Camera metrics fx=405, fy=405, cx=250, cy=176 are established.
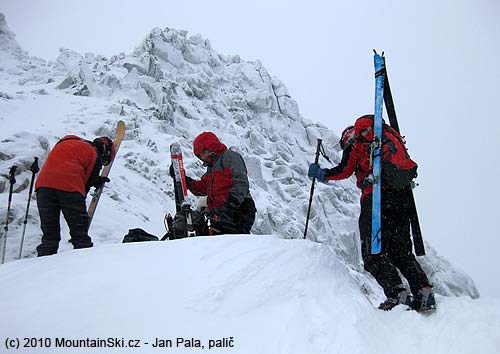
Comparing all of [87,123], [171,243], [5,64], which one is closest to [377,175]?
[171,243]

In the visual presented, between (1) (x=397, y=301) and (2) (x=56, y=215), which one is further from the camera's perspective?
(2) (x=56, y=215)

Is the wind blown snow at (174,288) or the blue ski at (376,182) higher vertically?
the blue ski at (376,182)

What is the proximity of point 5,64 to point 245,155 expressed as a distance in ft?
61.5

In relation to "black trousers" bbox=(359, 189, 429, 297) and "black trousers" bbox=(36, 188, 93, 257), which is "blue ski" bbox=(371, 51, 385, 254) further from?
"black trousers" bbox=(36, 188, 93, 257)

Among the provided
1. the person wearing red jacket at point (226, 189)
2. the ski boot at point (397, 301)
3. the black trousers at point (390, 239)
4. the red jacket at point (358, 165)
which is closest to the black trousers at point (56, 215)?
the person wearing red jacket at point (226, 189)

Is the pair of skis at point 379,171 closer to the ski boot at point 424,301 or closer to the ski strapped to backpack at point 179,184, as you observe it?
the ski boot at point 424,301

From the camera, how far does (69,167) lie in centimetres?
475

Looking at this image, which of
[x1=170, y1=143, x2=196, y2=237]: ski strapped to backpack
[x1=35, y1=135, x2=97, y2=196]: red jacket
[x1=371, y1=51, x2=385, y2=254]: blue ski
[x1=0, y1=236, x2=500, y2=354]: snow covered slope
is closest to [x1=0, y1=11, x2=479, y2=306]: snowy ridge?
[x1=35, y1=135, x2=97, y2=196]: red jacket

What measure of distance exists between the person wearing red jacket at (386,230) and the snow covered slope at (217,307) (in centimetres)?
37

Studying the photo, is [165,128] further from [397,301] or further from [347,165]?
[397,301]

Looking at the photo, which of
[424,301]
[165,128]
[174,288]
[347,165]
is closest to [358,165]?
[347,165]

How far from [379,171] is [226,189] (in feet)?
6.39

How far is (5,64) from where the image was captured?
29.1 meters

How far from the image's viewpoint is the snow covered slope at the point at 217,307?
2.57m
